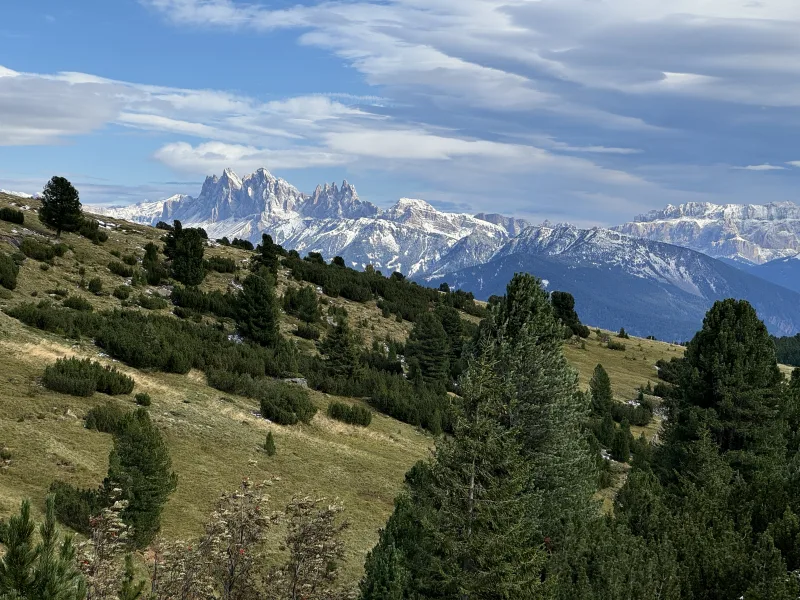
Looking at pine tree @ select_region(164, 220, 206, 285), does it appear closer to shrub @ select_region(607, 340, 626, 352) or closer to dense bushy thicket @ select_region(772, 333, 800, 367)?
shrub @ select_region(607, 340, 626, 352)

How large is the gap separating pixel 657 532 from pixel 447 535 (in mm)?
9764

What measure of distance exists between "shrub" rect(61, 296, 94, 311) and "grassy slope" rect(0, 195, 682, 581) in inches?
69.7

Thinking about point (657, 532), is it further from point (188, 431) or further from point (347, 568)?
point (188, 431)

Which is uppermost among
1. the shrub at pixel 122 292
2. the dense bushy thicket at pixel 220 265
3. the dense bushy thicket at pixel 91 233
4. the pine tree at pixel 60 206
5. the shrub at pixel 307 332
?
the pine tree at pixel 60 206

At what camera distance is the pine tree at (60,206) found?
46.2m

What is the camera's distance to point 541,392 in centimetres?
1978

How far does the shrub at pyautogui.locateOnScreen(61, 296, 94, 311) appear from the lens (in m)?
35.5

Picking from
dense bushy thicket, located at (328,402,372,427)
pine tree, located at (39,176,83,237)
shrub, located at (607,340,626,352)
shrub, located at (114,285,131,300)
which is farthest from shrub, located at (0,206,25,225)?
shrub, located at (607,340,626,352)

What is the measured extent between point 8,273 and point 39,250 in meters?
7.47

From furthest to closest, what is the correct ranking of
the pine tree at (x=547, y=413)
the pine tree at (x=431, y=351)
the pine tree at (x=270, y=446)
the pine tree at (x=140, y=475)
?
the pine tree at (x=431, y=351) → the pine tree at (x=270, y=446) → the pine tree at (x=547, y=413) → the pine tree at (x=140, y=475)

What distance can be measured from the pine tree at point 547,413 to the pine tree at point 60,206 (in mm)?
39915

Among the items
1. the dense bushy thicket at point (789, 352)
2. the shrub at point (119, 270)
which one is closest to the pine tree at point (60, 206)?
the shrub at point (119, 270)

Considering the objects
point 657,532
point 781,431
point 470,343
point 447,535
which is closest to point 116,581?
point 447,535

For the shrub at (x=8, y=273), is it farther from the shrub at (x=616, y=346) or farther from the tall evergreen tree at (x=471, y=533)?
the shrub at (x=616, y=346)
